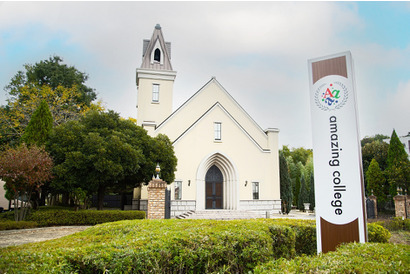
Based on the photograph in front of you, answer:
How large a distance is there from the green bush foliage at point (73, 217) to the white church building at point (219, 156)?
4770mm

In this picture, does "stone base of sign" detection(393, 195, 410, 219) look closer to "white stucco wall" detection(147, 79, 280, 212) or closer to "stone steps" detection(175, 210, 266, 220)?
"white stucco wall" detection(147, 79, 280, 212)

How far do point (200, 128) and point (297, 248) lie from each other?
1384 cm

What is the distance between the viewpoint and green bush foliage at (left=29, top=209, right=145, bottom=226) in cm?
1330

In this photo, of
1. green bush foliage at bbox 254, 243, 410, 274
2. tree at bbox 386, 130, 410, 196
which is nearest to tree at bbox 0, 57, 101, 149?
green bush foliage at bbox 254, 243, 410, 274

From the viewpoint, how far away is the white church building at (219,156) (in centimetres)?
1967

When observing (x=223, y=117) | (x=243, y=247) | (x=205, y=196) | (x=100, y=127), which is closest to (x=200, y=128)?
(x=223, y=117)

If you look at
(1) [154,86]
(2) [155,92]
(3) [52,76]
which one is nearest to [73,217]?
(2) [155,92]

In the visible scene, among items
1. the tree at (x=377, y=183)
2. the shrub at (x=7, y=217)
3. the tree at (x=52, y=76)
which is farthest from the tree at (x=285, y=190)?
the tree at (x=52, y=76)

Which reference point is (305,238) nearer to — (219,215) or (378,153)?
A: (219,215)

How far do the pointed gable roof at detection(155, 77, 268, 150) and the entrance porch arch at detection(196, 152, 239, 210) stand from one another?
276 cm

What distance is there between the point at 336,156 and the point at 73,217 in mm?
12272

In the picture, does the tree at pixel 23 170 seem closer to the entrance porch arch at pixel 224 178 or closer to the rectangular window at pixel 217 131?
the entrance porch arch at pixel 224 178

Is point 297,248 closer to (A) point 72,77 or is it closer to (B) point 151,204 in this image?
(B) point 151,204

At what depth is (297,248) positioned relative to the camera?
7488 mm
